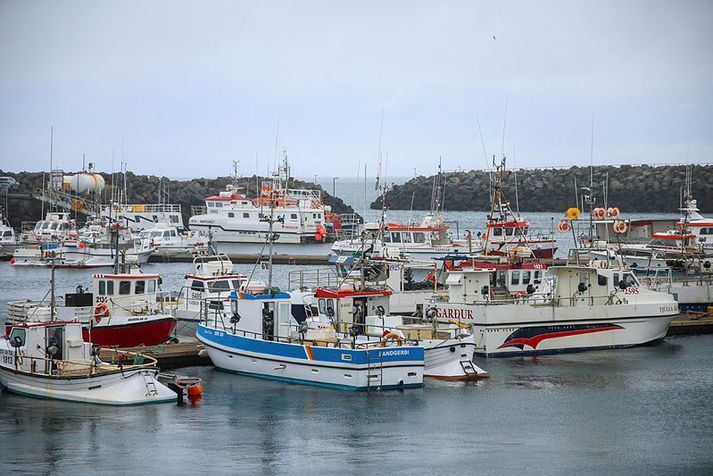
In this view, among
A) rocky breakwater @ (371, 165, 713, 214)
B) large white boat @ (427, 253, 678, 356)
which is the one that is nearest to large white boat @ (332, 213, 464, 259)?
large white boat @ (427, 253, 678, 356)

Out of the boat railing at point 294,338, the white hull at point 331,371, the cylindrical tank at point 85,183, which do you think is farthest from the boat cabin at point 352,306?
the cylindrical tank at point 85,183

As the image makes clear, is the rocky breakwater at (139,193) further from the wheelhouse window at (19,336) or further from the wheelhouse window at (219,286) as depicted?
the wheelhouse window at (19,336)

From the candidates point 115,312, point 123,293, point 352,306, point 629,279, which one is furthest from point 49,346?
point 629,279

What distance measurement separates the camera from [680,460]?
23438mm

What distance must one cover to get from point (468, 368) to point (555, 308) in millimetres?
5425

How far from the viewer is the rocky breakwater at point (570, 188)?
124062mm

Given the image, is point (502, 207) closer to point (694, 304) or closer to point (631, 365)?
point (694, 304)

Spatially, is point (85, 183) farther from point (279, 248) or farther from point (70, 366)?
point (70, 366)

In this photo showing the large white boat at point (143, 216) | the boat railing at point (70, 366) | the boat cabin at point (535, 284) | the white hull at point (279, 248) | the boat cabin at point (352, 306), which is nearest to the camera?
the boat railing at point (70, 366)

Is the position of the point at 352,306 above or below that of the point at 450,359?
above

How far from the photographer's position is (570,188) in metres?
132

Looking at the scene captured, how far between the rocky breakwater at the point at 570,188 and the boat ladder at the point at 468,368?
289 ft

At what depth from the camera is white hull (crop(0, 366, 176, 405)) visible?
2642 centimetres

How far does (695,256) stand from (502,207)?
9.75 metres
